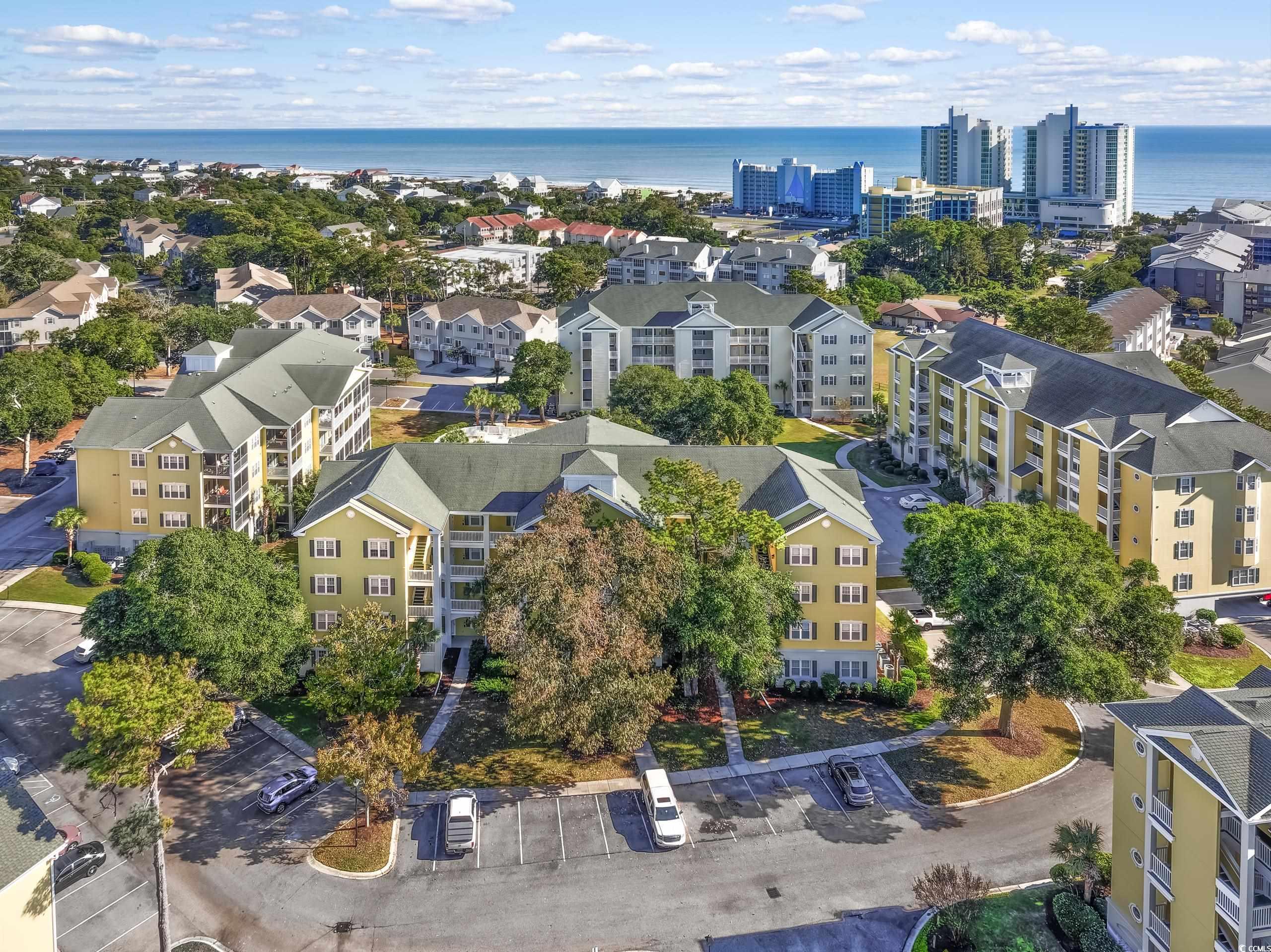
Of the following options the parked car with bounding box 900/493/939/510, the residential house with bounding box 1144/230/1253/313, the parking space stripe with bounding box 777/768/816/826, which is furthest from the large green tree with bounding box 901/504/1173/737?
the residential house with bounding box 1144/230/1253/313

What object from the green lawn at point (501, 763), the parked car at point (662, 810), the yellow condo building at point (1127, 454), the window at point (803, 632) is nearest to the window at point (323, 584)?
the green lawn at point (501, 763)

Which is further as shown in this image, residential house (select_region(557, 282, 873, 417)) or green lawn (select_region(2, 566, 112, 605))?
residential house (select_region(557, 282, 873, 417))

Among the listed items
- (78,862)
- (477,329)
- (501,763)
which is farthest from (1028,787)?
(477,329)

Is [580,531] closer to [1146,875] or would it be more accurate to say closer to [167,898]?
[167,898]

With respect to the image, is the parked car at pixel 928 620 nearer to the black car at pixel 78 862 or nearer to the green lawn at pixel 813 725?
the green lawn at pixel 813 725

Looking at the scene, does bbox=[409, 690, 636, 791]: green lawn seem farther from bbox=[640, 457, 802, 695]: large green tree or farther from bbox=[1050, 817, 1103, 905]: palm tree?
bbox=[1050, 817, 1103, 905]: palm tree

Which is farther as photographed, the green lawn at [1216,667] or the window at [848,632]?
the green lawn at [1216,667]
